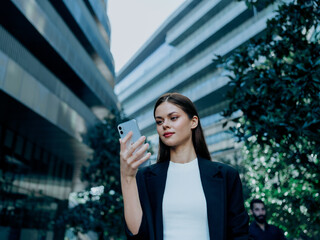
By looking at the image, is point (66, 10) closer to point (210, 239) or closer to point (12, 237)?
point (12, 237)

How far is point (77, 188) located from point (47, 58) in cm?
1124

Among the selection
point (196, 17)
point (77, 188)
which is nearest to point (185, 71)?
point (196, 17)

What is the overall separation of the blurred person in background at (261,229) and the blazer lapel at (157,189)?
3.77m

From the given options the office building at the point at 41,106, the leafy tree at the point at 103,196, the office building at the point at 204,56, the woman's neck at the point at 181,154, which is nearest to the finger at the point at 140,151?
the woman's neck at the point at 181,154

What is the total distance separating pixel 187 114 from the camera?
217 centimetres

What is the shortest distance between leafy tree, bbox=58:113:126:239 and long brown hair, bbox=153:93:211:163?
13.3m

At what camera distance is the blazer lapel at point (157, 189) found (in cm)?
189

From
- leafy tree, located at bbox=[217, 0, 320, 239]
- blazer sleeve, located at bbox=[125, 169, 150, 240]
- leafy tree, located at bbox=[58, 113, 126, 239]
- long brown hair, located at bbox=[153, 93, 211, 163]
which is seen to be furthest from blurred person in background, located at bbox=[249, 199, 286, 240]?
leafy tree, located at bbox=[58, 113, 126, 239]

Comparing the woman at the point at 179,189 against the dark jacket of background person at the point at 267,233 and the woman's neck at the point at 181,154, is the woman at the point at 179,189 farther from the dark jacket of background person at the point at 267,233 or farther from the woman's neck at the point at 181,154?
the dark jacket of background person at the point at 267,233

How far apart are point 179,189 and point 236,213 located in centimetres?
37

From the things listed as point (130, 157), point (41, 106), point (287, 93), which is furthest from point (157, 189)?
point (41, 106)

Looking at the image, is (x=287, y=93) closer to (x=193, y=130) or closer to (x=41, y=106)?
(x=193, y=130)

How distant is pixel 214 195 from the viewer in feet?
6.37

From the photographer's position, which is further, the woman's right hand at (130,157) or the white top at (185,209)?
the white top at (185,209)
